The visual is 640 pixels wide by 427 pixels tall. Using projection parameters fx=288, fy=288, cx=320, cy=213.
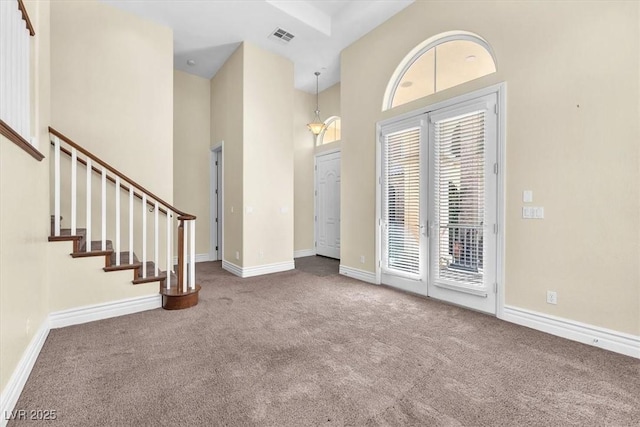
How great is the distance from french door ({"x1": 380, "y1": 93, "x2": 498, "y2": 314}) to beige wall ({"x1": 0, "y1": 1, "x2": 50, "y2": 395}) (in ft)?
12.5

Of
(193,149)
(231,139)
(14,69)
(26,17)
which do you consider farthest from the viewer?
(193,149)

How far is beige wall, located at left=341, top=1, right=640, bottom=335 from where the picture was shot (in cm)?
231

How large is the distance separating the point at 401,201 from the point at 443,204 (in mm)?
645

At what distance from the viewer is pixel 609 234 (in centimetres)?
238

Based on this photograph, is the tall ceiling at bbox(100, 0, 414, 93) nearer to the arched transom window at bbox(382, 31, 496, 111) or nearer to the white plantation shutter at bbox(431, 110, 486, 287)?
the arched transom window at bbox(382, 31, 496, 111)

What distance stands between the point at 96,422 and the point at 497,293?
347 centimetres

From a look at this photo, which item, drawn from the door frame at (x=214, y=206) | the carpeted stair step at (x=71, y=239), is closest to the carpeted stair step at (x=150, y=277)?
the carpeted stair step at (x=71, y=239)

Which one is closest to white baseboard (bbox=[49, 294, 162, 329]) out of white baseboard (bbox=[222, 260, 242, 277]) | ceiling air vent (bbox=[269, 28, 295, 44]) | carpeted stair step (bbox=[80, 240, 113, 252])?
carpeted stair step (bbox=[80, 240, 113, 252])

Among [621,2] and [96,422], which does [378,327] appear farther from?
[621,2]

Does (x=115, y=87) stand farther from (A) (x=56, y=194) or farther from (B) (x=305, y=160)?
(B) (x=305, y=160)

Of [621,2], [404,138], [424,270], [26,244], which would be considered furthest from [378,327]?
[621,2]

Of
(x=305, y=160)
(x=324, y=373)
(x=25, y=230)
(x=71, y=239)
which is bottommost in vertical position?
(x=324, y=373)

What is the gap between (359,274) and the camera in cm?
469

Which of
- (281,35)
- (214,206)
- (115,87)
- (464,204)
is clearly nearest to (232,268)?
(214,206)
